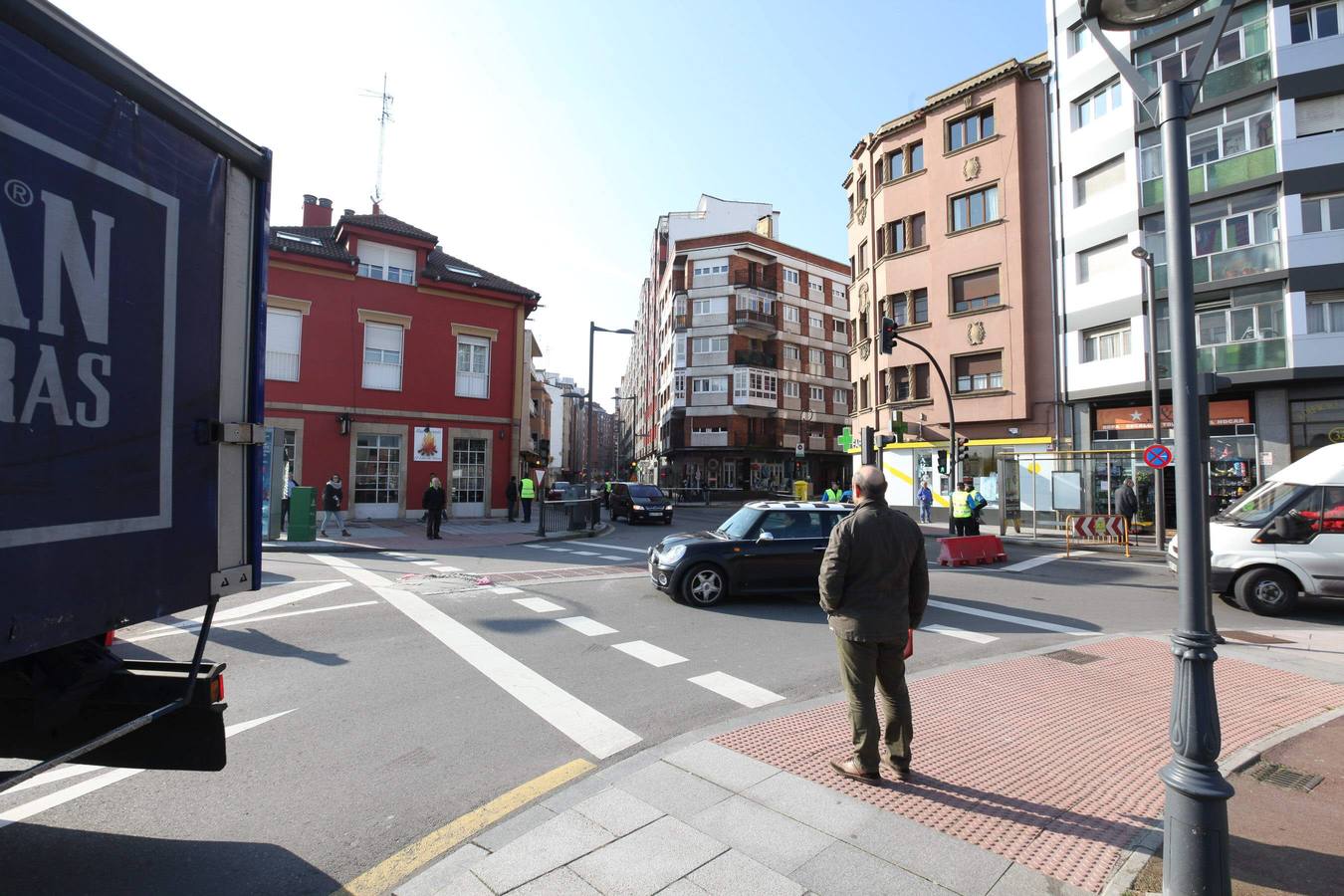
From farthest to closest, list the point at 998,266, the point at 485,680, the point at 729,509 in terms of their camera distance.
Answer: the point at 729,509 < the point at 998,266 < the point at 485,680

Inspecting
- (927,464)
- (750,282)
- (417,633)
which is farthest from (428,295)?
(750,282)

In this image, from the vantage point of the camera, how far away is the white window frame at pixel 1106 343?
23.1 m

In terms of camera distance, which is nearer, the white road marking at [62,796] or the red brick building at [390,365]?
the white road marking at [62,796]

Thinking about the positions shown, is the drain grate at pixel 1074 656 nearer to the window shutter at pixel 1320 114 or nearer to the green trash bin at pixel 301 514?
the green trash bin at pixel 301 514

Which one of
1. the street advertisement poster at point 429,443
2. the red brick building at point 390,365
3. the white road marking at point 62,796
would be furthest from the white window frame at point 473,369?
the white road marking at point 62,796

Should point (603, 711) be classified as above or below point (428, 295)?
below

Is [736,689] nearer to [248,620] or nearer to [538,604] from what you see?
[538,604]

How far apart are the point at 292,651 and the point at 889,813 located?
19.4 feet

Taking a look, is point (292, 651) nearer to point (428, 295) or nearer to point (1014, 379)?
point (428, 295)

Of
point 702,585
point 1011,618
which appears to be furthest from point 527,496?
point 1011,618

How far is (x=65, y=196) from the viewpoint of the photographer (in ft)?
7.78

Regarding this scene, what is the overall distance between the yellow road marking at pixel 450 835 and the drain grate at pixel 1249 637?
26.2ft

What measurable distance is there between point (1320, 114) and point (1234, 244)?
12.9 ft

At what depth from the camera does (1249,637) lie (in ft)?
25.7
